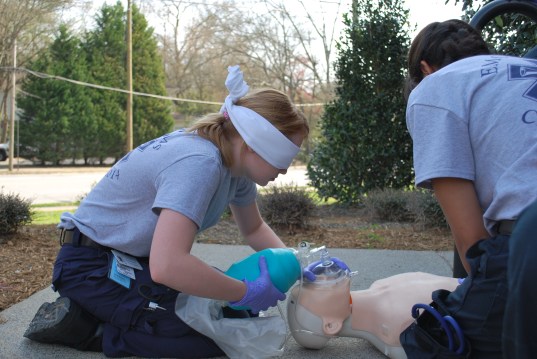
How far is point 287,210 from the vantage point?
5.90 metres

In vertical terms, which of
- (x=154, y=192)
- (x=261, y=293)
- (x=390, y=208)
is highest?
(x=154, y=192)

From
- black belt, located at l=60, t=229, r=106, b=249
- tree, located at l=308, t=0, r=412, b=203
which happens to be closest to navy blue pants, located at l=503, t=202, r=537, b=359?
black belt, located at l=60, t=229, r=106, b=249

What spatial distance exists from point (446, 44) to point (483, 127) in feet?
1.49

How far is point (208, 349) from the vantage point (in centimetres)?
248

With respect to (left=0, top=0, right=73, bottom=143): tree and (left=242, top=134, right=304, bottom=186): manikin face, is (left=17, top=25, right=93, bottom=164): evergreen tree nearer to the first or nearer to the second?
(left=0, top=0, right=73, bottom=143): tree

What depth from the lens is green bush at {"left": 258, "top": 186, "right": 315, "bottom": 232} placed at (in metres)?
5.90

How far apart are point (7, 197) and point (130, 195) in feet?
11.2

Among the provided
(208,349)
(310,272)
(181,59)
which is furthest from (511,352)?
(181,59)

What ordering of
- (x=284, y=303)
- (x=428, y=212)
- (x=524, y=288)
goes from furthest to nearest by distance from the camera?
1. (x=428, y=212)
2. (x=284, y=303)
3. (x=524, y=288)

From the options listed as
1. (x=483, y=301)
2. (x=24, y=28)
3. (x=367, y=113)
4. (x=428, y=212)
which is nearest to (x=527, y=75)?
(x=483, y=301)

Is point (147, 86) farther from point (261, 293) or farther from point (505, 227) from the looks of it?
point (505, 227)

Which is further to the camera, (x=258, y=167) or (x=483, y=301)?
(x=258, y=167)

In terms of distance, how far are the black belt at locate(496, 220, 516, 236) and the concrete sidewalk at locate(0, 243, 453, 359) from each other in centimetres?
99

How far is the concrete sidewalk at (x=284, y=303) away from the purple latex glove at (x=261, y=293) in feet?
1.23
